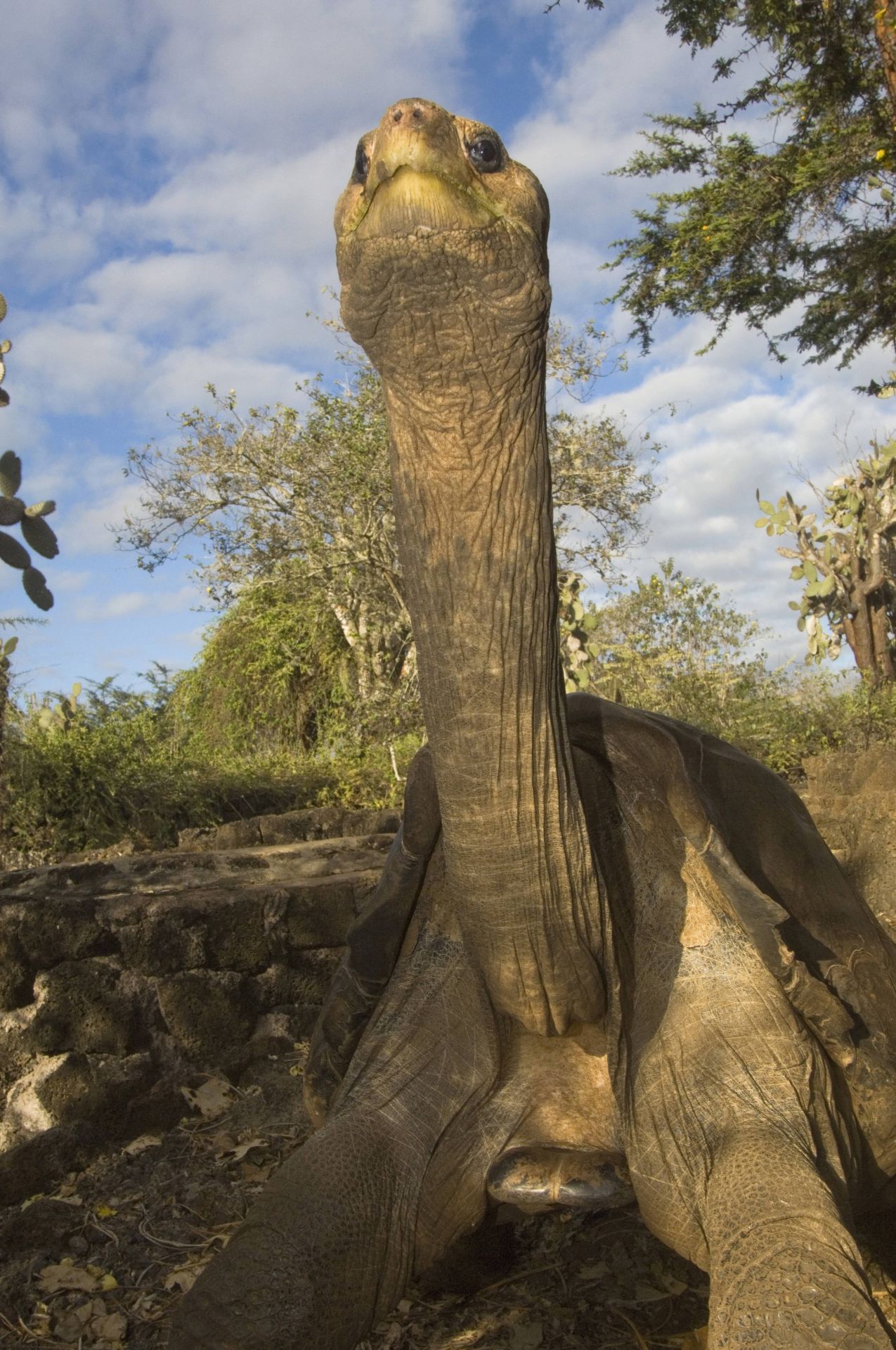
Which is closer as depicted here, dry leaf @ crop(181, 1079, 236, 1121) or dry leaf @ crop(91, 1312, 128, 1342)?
dry leaf @ crop(91, 1312, 128, 1342)

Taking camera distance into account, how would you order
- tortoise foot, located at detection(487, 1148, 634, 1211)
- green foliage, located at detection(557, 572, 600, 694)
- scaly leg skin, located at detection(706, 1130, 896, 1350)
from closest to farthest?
scaly leg skin, located at detection(706, 1130, 896, 1350) → tortoise foot, located at detection(487, 1148, 634, 1211) → green foliage, located at detection(557, 572, 600, 694)

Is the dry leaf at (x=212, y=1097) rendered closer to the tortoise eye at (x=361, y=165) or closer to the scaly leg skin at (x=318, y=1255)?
the scaly leg skin at (x=318, y=1255)

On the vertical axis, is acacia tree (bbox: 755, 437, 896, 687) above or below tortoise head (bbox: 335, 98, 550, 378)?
above

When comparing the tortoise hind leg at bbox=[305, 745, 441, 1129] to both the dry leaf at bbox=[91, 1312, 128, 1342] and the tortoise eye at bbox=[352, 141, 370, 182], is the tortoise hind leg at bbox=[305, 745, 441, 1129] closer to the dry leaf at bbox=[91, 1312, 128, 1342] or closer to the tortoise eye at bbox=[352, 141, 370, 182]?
the dry leaf at bbox=[91, 1312, 128, 1342]

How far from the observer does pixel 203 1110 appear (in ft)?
11.1

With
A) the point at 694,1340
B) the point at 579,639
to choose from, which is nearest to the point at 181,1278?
the point at 694,1340

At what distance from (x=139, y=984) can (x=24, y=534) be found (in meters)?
2.82

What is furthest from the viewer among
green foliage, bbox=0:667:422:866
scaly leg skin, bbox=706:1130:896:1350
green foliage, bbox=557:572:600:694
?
green foliage, bbox=557:572:600:694

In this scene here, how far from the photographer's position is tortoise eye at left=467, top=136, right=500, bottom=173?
1653 mm

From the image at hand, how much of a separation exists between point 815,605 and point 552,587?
513 inches

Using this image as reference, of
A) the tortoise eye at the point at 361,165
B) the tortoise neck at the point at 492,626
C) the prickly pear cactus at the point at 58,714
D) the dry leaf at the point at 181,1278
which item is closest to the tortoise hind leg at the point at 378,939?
the tortoise neck at the point at 492,626

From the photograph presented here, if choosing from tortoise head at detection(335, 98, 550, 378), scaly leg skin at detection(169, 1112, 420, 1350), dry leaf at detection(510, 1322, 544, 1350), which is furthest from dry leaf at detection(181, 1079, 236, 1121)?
tortoise head at detection(335, 98, 550, 378)

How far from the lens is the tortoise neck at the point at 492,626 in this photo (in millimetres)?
1762

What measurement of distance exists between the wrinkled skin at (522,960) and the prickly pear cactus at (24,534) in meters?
3.44
